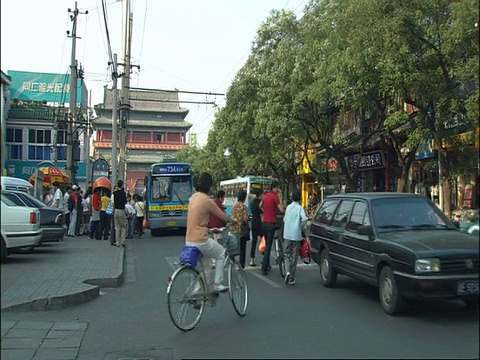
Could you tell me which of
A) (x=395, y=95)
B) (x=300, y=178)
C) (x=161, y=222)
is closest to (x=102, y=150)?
(x=300, y=178)

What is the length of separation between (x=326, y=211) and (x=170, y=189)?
14.5 m

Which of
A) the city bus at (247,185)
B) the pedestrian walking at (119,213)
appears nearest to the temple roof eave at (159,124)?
the city bus at (247,185)

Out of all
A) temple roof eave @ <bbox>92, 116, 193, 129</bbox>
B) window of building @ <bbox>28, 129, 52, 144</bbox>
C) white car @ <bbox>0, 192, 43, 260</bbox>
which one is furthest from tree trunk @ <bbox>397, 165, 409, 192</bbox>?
temple roof eave @ <bbox>92, 116, 193, 129</bbox>

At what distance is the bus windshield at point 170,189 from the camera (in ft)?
77.4

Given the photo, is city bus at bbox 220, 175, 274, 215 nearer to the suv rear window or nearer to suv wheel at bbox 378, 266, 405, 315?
the suv rear window

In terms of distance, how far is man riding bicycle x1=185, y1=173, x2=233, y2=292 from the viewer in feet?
22.8

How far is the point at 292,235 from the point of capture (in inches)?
393

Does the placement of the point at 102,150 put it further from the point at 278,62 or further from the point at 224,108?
the point at 278,62

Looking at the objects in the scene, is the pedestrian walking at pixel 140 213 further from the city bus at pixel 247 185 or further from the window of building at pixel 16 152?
the window of building at pixel 16 152

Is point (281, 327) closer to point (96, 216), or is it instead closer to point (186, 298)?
point (186, 298)

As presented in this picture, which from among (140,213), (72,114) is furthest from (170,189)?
(72,114)

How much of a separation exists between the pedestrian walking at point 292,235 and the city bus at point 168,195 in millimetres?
13614

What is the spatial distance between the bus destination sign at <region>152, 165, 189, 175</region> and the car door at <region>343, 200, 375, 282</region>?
51.9ft

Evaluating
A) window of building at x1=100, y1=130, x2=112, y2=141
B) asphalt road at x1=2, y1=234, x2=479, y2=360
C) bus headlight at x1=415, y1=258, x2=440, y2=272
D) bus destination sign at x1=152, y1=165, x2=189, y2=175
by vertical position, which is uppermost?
window of building at x1=100, y1=130, x2=112, y2=141
